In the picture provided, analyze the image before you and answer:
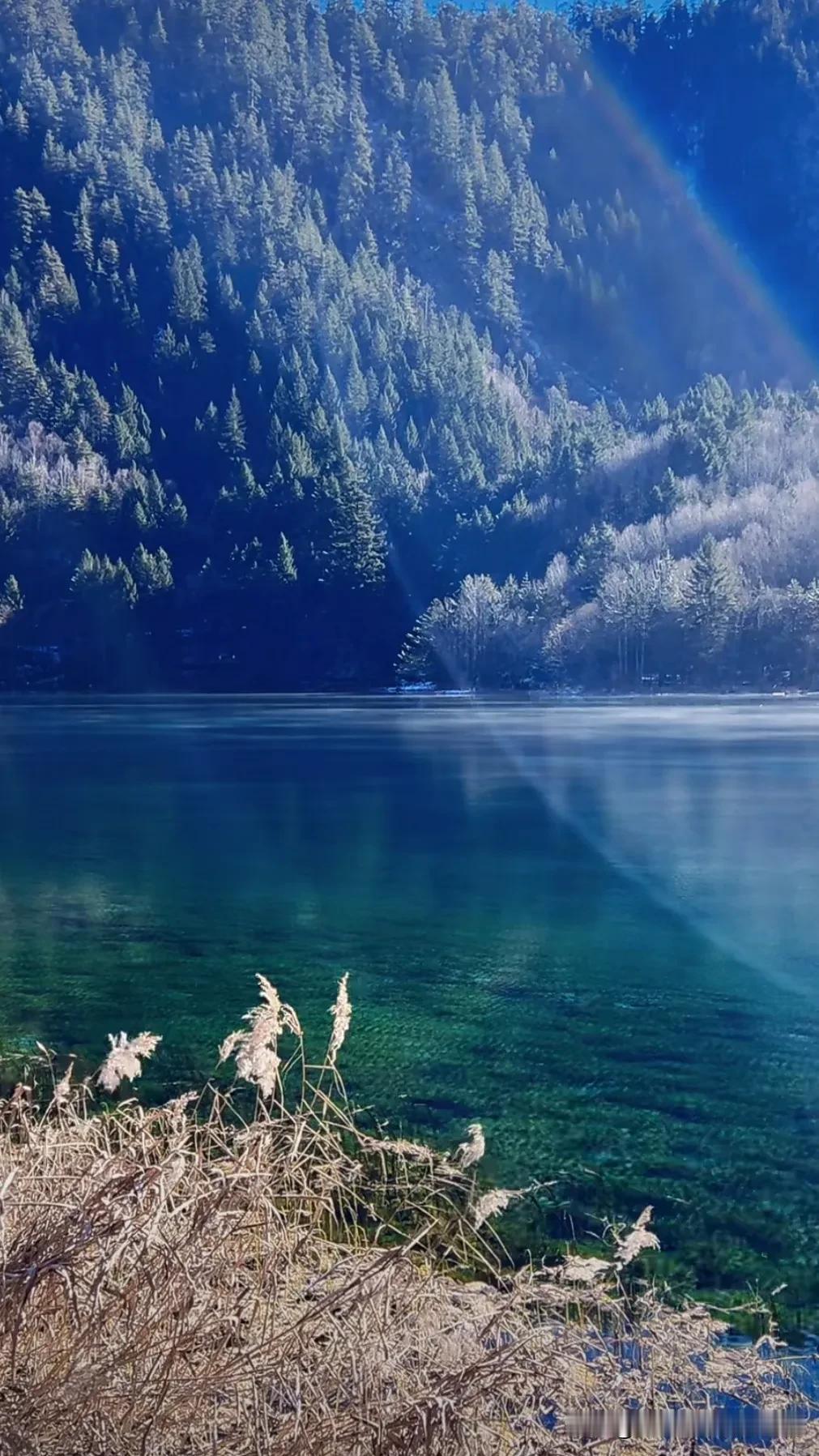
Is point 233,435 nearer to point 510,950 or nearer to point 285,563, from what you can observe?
point 285,563

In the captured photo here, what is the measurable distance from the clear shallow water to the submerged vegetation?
1.62 metres

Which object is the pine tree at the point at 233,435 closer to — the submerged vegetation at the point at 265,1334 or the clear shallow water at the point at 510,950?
the clear shallow water at the point at 510,950

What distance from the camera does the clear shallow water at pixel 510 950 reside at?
862 centimetres

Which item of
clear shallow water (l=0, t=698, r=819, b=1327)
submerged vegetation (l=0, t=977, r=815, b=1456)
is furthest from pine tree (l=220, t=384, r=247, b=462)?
submerged vegetation (l=0, t=977, r=815, b=1456)

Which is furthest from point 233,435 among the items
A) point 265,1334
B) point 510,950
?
point 265,1334

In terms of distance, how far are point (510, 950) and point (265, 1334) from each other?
10.5 metres

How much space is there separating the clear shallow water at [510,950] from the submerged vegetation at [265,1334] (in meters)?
1.62

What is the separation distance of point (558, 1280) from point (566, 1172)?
205 centimetres

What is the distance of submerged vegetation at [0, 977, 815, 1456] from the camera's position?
4195mm

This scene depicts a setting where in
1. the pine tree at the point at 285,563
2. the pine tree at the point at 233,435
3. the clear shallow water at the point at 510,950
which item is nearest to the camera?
the clear shallow water at the point at 510,950

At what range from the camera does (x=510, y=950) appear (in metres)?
15.1

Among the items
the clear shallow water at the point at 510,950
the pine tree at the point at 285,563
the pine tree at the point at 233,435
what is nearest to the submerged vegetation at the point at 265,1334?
the clear shallow water at the point at 510,950

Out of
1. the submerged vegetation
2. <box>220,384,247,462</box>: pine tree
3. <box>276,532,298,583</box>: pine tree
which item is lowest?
the submerged vegetation

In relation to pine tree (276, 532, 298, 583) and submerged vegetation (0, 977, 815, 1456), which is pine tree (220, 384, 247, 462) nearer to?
pine tree (276, 532, 298, 583)
